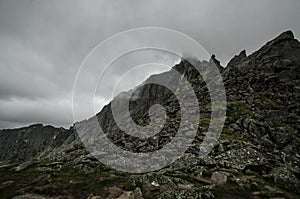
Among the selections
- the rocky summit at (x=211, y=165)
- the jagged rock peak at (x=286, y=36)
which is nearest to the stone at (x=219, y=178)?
the rocky summit at (x=211, y=165)

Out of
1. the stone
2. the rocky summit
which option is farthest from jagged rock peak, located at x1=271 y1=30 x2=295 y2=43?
the stone

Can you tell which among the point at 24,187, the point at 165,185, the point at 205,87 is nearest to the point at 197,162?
the point at 165,185

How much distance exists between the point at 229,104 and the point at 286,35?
75901mm

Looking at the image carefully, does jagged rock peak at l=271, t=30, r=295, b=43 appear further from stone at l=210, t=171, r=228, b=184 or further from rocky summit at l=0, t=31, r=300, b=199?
stone at l=210, t=171, r=228, b=184

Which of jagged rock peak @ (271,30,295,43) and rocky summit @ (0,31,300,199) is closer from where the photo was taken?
rocky summit @ (0,31,300,199)

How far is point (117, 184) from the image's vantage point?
3897 centimetres

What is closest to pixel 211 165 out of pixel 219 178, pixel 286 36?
pixel 219 178

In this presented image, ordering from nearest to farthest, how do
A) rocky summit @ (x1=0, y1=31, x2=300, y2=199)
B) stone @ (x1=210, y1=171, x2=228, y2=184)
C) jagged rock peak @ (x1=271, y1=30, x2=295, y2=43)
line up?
1. rocky summit @ (x1=0, y1=31, x2=300, y2=199)
2. stone @ (x1=210, y1=171, x2=228, y2=184)
3. jagged rock peak @ (x1=271, y1=30, x2=295, y2=43)

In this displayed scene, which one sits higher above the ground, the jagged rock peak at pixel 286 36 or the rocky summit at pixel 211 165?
the jagged rock peak at pixel 286 36

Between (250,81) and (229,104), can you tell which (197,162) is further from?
(250,81)

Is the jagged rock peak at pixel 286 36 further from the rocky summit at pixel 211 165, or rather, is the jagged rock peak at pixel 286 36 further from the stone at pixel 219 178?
the stone at pixel 219 178

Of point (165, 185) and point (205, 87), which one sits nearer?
point (165, 185)

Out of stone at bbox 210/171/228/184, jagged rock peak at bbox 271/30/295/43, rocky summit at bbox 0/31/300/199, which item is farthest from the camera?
jagged rock peak at bbox 271/30/295/43

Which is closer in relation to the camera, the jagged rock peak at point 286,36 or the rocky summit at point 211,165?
the rocky summit at point 211,165
